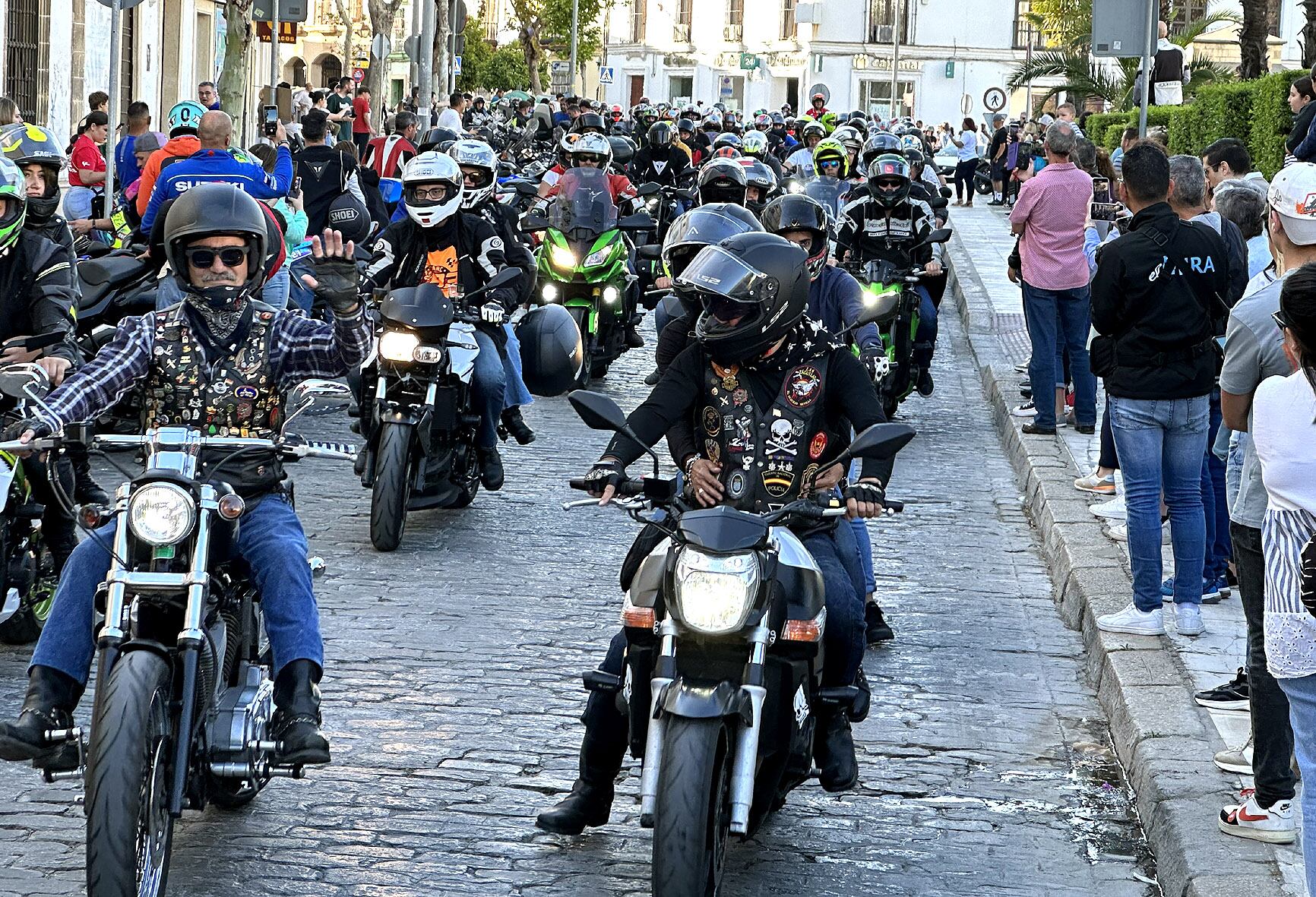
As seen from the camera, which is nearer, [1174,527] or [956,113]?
[1174,527]

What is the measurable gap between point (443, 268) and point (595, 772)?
563 centimetres

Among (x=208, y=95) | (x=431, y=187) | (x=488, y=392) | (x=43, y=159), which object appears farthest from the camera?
(x=208, y=95)

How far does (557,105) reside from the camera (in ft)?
160

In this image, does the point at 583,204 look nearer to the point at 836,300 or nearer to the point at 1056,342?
the point at 1056,342

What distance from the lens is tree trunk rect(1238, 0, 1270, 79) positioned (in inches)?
1036

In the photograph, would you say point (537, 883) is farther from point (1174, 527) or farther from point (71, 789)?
point (1174, 527)

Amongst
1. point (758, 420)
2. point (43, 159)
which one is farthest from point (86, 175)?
point (758, 420)

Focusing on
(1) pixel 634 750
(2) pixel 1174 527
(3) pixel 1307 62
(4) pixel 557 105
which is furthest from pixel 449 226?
(4) pixel 557 105

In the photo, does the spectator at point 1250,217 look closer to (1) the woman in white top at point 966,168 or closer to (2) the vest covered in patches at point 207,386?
(2) the vest covered in patches at point 207,386

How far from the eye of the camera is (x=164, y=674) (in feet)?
15.3

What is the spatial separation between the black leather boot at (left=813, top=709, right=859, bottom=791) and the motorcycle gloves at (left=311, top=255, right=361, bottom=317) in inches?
65.4

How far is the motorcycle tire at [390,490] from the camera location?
9.47 meters

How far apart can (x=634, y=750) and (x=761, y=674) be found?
51cm

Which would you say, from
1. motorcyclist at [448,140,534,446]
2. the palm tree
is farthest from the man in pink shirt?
the palm tree
